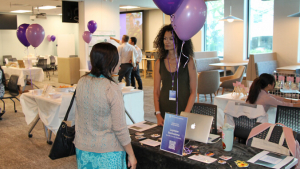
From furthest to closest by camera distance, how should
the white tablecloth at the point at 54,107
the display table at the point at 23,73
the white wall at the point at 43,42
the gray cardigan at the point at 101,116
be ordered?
the white wall at the point at 43,42 < the display table at the point at 23,73 < the white tablecloth at the point at 54,107 < the gray cardigan at the point at 101,116

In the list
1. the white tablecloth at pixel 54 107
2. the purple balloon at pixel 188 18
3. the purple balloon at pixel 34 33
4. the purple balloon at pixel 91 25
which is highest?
the purple balloon at pixel 91 25

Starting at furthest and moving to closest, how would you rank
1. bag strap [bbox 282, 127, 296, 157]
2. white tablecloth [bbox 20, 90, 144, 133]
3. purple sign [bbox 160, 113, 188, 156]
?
white tablecloth [bbox 20, 90, 144, 133]
bag strap [bbox 282, 127, 296, 157]
purple sign [bbox 160, 113, 188, 156]

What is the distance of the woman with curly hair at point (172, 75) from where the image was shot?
91.0 inches

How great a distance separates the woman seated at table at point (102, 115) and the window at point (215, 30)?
374 inches

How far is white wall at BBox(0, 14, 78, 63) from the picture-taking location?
1506cm

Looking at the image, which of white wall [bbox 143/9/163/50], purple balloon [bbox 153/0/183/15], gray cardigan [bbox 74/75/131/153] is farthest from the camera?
white wall [bbox 143/9/163/50]

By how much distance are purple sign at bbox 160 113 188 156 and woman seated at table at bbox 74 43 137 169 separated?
0.28 m

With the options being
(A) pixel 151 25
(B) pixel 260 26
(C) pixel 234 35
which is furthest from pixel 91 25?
(B) pixel 260 26

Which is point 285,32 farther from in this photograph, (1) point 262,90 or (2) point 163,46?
(2) point 163,46

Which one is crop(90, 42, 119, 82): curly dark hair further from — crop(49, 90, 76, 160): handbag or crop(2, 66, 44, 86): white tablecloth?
crop(2, 66, 44, 86): white tablecloth

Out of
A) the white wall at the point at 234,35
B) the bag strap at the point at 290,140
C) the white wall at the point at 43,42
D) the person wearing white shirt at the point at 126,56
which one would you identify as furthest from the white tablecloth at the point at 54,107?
the white wall at the point at 43,42

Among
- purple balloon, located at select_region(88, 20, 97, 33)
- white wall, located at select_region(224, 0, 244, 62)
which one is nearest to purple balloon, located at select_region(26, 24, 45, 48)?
purple balloon, located at select_region(88, 20, 97, 33)

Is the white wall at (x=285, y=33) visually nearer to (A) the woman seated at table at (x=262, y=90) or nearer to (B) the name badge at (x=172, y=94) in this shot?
(A) the woman seated at table at (x=262, y=90)

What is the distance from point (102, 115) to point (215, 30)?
986cm
